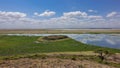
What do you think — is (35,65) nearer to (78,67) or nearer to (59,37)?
(78,67)

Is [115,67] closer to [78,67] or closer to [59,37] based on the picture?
[78,67]

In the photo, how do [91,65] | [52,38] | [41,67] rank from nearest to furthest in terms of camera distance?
[41,67], [91,65], [52,38]

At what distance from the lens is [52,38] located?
37.7 meters

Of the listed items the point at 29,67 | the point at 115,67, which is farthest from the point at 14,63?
the point at 115,67

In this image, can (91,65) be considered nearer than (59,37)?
Yes

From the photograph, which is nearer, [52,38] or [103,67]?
[103,67]

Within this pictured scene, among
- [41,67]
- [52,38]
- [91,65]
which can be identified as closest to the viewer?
[41,67]

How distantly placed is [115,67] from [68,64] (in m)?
3.14

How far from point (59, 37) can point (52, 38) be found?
5.43 feet

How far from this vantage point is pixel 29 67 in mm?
11742

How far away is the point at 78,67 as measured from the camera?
11.7 m

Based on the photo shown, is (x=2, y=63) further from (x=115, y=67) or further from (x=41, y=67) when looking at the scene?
(x=115, y=67)

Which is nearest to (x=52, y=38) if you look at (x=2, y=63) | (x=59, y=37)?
(x=59, y=37)

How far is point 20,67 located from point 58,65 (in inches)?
91.4
